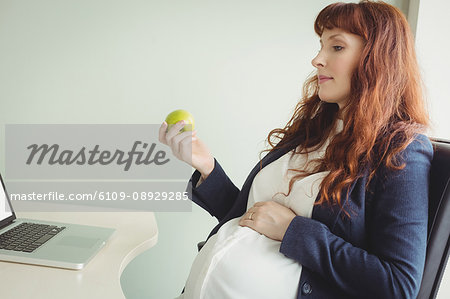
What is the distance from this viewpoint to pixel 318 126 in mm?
1343

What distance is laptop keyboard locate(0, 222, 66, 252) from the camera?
114 centimetres

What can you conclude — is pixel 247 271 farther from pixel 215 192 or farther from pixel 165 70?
pixel 165 70

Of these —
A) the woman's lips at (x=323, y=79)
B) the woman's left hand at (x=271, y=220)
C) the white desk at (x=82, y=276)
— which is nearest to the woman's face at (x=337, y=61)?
the woman's lips at (x=323, y=79)

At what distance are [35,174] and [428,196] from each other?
1.60m

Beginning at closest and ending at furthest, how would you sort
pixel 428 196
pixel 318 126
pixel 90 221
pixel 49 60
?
pixel 428 196 → pixel 318 126 → pixel 90 221 → pixel 49 60

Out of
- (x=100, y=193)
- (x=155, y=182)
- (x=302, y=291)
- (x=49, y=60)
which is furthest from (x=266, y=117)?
(x=302, y=291)

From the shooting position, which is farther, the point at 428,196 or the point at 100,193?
the point at 100,193

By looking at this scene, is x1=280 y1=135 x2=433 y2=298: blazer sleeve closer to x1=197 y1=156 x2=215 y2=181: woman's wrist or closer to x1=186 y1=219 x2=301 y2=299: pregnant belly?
x1=186 y1=219 x2=301 y2=299: pregnant belly

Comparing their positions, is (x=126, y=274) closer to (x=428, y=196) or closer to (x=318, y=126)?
(x=318, y=126)

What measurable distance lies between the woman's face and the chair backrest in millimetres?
329

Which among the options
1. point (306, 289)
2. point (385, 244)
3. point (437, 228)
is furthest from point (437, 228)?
point (306, 289)

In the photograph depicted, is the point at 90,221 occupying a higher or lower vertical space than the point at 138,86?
lower

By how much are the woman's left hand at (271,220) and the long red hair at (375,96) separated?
85mm

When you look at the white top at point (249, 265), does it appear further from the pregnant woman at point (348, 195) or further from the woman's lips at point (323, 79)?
the woman's lips at point (323, 79)
